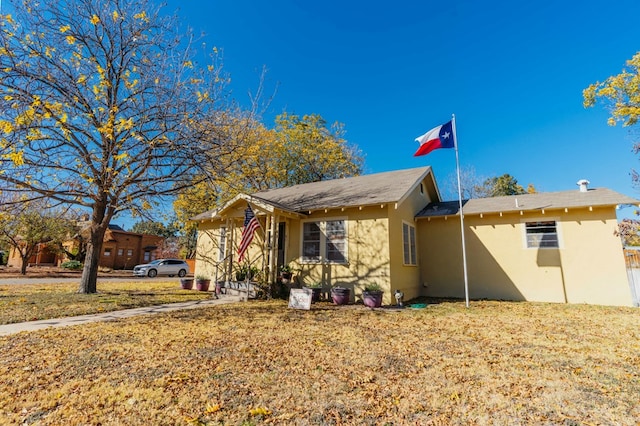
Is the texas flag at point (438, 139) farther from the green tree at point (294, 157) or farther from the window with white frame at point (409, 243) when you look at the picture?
the green tree at point (294, 157)

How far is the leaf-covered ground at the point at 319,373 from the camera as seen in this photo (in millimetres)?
2947

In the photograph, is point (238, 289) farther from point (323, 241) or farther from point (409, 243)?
point (409, 243)

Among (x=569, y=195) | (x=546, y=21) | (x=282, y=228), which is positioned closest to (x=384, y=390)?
(x=282, y=228)

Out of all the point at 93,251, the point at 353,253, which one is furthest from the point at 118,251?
the point at 353,253

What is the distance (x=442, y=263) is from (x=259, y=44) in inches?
454

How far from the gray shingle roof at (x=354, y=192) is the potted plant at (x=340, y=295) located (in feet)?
9.14

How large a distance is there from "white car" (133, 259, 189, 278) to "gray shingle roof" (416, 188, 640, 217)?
21.5 metres

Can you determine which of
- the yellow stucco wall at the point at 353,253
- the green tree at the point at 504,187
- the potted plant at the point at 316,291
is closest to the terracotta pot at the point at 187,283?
the yellow stucco wall at the point at 353,253

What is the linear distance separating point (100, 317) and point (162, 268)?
19.9m

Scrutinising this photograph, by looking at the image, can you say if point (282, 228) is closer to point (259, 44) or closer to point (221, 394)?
point (259, 44)

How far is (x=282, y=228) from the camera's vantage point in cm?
1263

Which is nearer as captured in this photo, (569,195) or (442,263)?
(569,195)

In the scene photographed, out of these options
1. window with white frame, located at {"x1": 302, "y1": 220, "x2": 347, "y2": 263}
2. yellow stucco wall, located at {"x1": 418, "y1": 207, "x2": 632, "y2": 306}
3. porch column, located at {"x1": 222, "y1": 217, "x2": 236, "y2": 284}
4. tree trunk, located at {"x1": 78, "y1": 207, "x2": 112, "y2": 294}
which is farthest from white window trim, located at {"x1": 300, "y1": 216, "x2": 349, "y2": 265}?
tree trunk, located at {"x1": 78, "y1": 207, "x2": 112, "y2": 294}

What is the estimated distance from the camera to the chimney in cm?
1130
